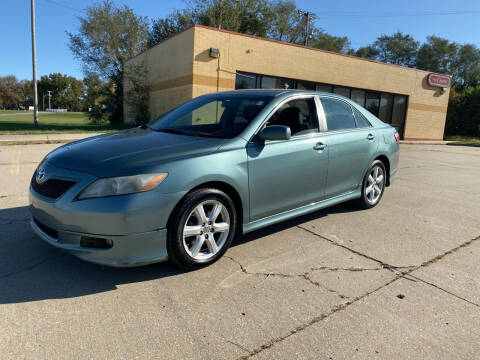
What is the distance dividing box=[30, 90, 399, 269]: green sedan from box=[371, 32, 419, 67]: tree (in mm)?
Result: 67480

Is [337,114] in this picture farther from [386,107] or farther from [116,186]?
[386,107]

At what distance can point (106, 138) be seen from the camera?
368cm

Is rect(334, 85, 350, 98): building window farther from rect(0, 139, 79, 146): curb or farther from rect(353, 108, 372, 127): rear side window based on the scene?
rect(353, 108, 372, 127): rear side window

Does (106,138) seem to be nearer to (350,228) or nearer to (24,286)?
(24,286)

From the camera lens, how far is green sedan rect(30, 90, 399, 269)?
2.68 meters

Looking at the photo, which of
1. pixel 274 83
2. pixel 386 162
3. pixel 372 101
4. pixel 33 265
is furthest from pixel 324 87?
pixel 33 265

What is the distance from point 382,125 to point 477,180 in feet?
15.2

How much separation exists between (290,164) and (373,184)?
6.79ft

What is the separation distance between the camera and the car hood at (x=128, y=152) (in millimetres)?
2768

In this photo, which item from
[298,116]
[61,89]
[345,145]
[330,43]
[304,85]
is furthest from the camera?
[61,89]

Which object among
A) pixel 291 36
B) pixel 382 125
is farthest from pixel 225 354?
pixel 291 36

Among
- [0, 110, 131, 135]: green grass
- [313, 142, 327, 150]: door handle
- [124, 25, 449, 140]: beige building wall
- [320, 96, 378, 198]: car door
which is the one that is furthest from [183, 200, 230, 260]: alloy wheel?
[0, 110, 131, 135]: green grass

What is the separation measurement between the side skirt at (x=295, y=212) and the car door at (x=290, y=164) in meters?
0.05

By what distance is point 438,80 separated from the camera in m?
24.9
